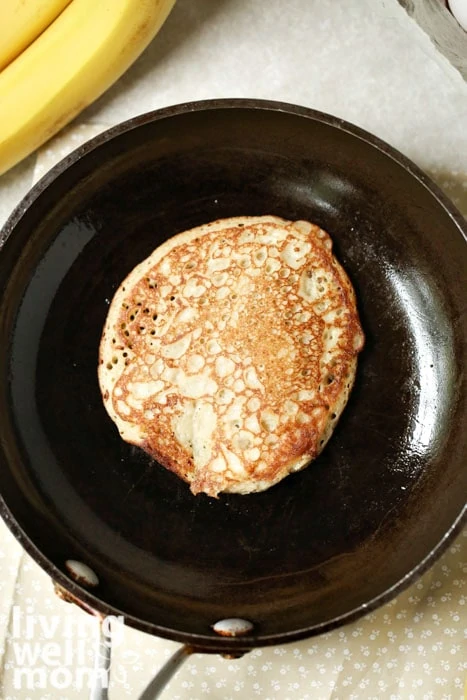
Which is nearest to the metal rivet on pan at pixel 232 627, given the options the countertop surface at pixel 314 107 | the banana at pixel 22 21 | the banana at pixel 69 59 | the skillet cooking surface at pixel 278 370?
the skillet cooking surface at pixel 278 370

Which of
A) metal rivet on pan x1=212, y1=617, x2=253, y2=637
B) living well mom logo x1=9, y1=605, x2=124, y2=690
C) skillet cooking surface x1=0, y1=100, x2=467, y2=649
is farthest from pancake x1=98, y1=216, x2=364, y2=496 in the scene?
living well mom logo x1=9, y1=605, x2=124, y2=690

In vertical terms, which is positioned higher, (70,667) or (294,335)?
(294,335)

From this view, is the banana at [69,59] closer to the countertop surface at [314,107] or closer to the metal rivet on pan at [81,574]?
the countertop surface at [314,107]

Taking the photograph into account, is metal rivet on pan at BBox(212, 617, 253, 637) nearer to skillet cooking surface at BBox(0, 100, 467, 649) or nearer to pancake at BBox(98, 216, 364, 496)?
skillet cooking surface at BBox(0, 100, 467, 649)

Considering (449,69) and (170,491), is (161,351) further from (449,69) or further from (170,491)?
(449,69)

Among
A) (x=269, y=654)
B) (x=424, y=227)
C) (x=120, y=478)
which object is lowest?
(x=269, y=654)

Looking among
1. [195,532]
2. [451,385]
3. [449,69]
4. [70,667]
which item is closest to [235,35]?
[449,69]
